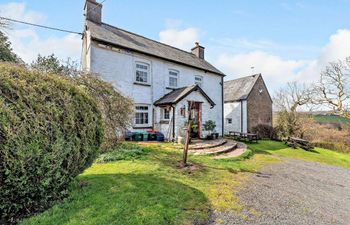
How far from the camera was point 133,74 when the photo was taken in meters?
12.7

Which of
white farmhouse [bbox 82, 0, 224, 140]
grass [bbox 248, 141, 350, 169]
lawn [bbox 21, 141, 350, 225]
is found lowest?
grass [bbox 248, 141, 350, 169]

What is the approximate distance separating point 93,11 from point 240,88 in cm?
1903

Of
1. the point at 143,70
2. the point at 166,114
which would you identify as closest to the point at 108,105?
the point at 166,114

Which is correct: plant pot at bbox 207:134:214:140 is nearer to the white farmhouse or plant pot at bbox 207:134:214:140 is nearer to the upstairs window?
the white farmhouse

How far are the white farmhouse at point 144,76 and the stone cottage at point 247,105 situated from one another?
9.56 m

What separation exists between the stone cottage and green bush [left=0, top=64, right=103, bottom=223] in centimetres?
2087

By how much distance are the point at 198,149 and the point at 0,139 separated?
8.93 metres

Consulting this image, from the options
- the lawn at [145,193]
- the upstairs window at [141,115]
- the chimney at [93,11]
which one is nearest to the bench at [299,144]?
the lawn at [145,193]

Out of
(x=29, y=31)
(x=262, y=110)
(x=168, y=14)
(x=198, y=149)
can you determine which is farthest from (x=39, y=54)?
(x=262, y=110)

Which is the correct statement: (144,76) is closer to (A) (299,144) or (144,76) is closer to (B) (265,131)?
(A) (299,144)

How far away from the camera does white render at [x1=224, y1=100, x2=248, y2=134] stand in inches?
871

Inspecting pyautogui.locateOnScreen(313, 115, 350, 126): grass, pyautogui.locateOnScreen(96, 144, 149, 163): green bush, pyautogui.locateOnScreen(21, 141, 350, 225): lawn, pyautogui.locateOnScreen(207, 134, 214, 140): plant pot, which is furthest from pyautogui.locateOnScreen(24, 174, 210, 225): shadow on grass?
pyautogui.locateOnScreen(313, 115, 350, 126): grass

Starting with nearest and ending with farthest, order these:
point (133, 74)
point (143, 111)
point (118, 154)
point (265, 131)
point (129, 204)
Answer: point (129, 204)
point (118, 154)
point (133, 74)
point (143, 111)
point (265, 131)

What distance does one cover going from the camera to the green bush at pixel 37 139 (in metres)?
2.98
